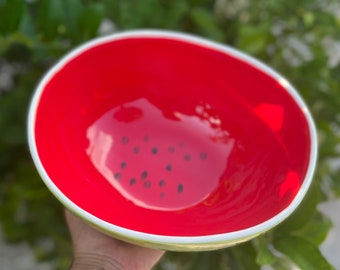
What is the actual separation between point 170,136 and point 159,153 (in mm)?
29

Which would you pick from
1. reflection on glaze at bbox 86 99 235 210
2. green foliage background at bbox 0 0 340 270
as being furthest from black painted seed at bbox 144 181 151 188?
green foliage background at bbox 0 0 340 270

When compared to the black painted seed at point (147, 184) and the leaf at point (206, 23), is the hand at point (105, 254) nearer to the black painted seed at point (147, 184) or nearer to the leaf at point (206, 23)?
the black painted seed at point (147, 184)

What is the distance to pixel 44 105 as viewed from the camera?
55 cm

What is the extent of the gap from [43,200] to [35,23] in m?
0.25

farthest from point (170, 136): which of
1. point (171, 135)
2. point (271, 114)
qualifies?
point (271, 114)

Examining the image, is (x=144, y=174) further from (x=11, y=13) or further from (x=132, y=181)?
(x=11, y=13)

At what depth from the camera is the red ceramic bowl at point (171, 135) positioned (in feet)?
1.74

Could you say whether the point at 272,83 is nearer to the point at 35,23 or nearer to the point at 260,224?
the point at 260,224

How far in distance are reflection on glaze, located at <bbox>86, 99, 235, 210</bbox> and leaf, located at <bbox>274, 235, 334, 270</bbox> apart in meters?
0.09

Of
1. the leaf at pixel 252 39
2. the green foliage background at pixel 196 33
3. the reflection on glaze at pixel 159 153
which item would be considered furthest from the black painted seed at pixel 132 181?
the leaf at pixel 252 39

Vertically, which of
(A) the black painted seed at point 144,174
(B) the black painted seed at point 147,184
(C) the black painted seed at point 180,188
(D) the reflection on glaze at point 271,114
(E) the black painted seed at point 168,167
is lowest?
(B) the black painted seed at point 147,184

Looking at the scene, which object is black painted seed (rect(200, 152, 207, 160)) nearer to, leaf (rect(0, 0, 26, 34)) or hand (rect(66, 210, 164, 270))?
hand (rect(66, 210, 164, 270))

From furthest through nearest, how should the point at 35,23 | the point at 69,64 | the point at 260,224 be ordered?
1. the point at 35,23
2. the point at 69,64
3. the point at 260,224

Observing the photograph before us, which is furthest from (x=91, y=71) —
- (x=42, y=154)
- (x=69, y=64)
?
(x=42, y=154)
